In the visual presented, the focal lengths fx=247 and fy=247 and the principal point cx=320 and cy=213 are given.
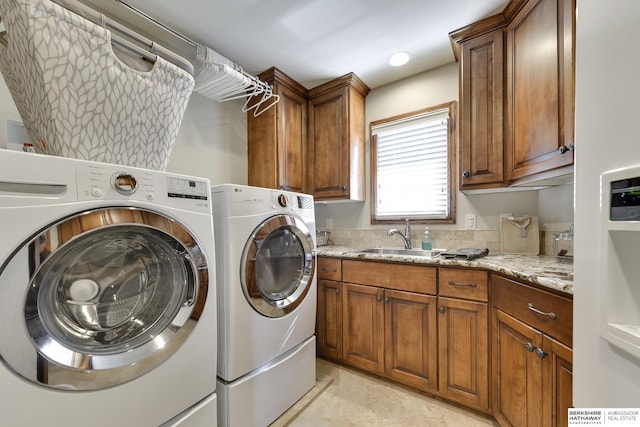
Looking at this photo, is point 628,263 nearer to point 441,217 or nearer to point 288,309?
point 288,309

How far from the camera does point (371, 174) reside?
2.46m

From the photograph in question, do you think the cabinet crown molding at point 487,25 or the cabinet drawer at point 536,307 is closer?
the cabinet drawer at point 536,307

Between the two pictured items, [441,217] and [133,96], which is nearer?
[133,96]

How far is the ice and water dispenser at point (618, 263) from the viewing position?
47 cm

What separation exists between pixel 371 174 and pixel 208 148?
4.97 ft

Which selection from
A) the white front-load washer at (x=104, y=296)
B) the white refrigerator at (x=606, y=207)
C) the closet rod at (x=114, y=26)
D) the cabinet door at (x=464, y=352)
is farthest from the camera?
the cabinet door at (x=464, y=352)

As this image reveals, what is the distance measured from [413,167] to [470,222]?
661mm

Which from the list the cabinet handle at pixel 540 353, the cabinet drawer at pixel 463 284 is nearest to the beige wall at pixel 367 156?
the cabinet drawer at pixel 463 284

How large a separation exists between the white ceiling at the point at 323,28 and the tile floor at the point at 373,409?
→ 7.93ft

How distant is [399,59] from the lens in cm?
197

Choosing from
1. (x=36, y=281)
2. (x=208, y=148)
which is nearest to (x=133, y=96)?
(x=36, y=281)

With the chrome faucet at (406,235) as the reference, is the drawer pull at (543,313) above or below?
below

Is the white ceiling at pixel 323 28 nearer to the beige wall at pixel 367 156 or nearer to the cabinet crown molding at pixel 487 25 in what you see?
the cabinet crown molding at pixel 487 25

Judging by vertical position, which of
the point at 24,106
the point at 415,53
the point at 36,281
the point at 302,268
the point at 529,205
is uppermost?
the point at 415,53
